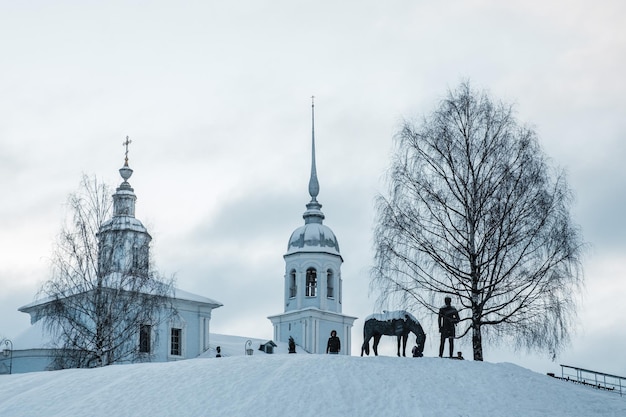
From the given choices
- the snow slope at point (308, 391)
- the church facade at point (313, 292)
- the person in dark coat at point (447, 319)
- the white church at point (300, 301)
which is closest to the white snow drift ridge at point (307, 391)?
the snow slope at point (308, 391)

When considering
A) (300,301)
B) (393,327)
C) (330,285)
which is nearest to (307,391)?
(393,327)

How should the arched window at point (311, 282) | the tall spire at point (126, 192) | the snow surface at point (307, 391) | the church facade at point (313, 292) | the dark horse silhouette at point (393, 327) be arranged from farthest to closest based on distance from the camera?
1. the arched window at point (311, 282)
2. the church facade at point (313, 292)
3. the tall spire at point (126, 192)
4. the dark horse silhouette at point (393, 327)
5. the snow surface at point (307, 391)

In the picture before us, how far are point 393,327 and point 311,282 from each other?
32939mm

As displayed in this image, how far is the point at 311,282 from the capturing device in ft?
195

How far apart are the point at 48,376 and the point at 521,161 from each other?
15.6m

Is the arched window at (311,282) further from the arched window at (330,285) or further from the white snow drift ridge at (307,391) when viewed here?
the white snow drift ridge at (307,391)

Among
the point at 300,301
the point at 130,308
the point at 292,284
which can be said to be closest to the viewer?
the point at 130,308

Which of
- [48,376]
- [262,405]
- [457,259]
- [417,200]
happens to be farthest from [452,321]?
[48,376]

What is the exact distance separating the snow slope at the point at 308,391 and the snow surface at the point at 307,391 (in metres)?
0.02

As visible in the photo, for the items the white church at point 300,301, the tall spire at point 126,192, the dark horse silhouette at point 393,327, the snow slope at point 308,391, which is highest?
the tall spire at point 126,192

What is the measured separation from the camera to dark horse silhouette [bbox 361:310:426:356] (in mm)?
26500

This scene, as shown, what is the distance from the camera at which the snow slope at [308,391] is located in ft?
69.7

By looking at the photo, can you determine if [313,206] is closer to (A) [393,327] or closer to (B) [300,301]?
(B) [300,301]

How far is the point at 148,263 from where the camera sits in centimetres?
3628
